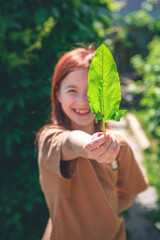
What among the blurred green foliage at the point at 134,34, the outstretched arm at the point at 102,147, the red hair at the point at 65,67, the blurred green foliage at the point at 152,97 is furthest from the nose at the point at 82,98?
the blurred green foliage at the point at 134,34

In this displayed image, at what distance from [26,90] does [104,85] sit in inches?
76.6

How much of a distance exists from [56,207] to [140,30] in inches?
465

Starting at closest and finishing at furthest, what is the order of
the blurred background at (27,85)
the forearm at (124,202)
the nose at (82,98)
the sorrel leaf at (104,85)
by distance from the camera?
the sorrel leaf at (104,85), the nose at (82,98), the forearm at (124,202), the blurred background at (27,85)

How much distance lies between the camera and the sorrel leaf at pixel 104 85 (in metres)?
0.78

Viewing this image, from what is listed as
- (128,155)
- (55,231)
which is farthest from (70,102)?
(55,231)

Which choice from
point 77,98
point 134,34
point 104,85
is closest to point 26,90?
point 77,98

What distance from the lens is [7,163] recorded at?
2738 mm

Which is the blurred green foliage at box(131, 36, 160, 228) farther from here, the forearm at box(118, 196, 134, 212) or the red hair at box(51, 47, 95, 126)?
the red hair at box(51, 47, 95, 126)

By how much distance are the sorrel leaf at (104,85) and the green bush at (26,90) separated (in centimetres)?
178

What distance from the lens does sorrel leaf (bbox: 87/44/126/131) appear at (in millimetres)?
780

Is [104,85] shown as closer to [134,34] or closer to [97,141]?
[97,141]

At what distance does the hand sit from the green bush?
1.66 m

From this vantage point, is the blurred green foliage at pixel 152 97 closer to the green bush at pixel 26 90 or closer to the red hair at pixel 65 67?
→ the green bush at pixel 26 90

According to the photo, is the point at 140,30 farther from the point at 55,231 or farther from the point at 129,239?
the point at 55,231
